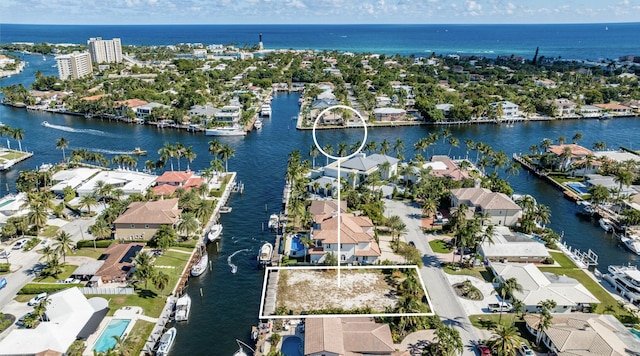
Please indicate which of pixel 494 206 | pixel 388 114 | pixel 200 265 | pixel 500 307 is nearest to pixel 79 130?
pixel 200 265

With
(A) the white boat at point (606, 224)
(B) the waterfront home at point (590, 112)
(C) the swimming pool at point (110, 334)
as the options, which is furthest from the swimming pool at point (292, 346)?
(B) the waterfront home at point (590, 112)

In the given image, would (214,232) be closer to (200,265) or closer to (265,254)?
(200,265)

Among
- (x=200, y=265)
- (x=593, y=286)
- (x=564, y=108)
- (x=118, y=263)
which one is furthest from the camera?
(x=564, y=108)

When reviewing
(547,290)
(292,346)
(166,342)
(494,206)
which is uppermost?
(494,206)

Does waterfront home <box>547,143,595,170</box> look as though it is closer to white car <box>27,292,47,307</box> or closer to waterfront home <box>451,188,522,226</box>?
waterfront home <box>451,188,522,226</box>

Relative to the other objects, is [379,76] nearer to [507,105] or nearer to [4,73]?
[507,105]

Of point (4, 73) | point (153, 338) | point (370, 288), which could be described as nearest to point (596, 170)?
point (370, 288)

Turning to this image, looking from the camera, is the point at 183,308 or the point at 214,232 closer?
the point at 183,308

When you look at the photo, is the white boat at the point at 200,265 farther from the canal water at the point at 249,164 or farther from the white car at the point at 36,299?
the white car at the point at 36,299
